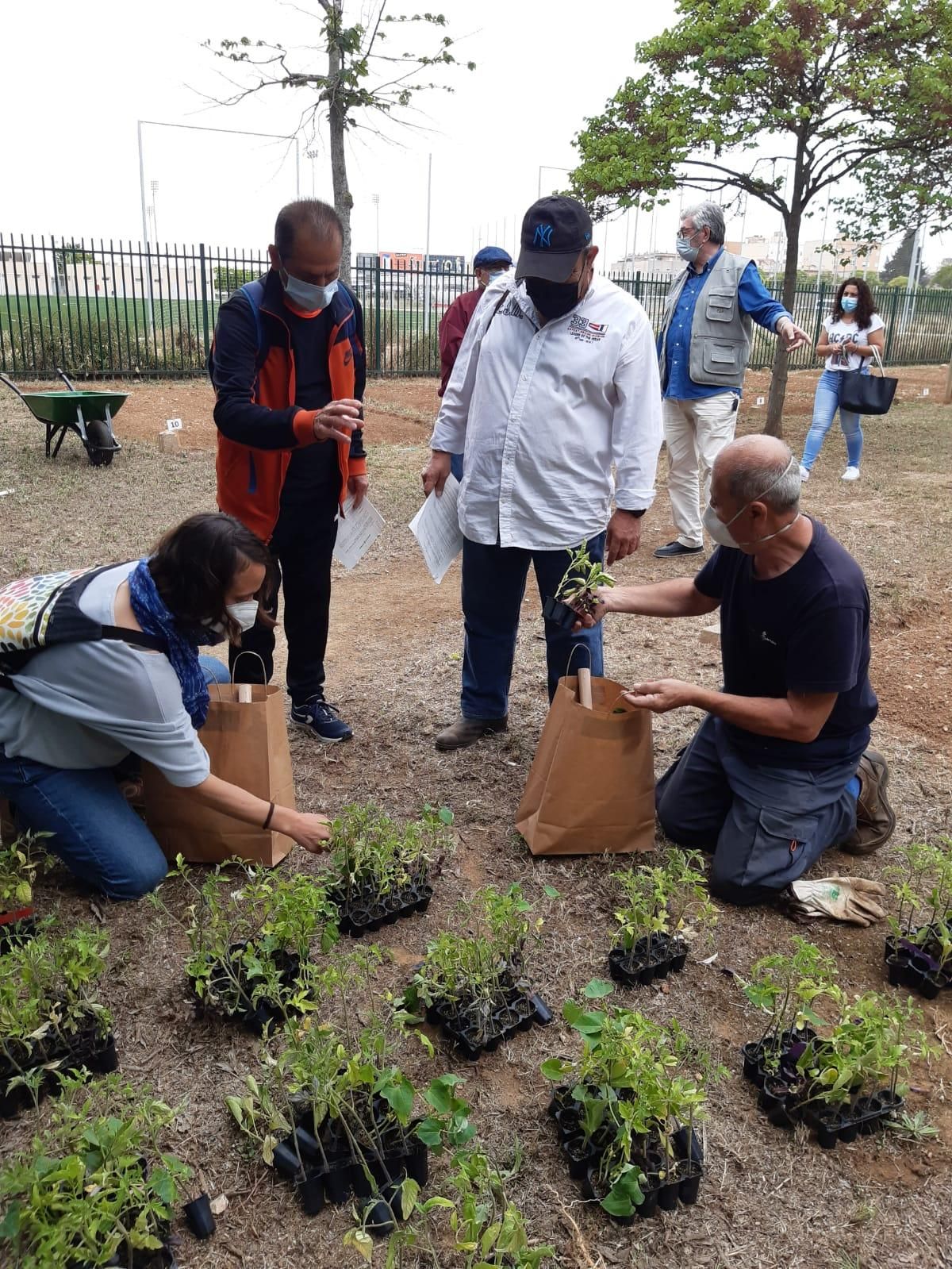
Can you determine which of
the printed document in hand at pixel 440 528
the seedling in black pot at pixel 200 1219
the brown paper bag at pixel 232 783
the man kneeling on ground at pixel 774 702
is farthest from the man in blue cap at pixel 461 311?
the seedling in black pot at pixel 200 1219

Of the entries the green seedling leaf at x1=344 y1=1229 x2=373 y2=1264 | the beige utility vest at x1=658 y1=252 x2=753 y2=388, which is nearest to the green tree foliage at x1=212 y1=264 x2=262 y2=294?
the beige utility vest at x1=658 y1=252 x2=753 y2=388

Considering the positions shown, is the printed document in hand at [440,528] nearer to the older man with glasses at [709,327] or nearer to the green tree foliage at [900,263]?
the older man with glasses at [709,327]

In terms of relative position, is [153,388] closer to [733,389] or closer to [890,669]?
[733,389]

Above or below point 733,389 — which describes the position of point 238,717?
below

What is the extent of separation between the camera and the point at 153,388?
43.4ft

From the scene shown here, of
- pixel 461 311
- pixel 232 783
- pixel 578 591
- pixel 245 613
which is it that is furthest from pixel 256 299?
pixel 461 311

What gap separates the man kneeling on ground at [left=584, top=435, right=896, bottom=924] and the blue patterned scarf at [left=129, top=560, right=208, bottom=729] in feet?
3.83

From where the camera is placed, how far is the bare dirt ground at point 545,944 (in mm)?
1751

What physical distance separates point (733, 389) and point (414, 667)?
9.57ft

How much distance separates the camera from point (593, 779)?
2.71 metres

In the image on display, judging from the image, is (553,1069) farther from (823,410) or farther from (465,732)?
(823,410)

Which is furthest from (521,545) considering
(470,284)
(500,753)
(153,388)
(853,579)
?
(470,284)

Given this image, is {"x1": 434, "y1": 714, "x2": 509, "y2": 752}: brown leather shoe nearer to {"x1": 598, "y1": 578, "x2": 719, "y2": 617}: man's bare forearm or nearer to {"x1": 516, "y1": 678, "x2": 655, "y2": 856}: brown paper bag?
{"x1": 516, "y1": 678, "x2": 655, "y2": 856}: brown paper bag

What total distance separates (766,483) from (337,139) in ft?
34.0
